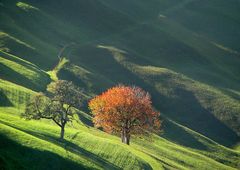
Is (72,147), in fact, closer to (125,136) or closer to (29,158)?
(29,158)

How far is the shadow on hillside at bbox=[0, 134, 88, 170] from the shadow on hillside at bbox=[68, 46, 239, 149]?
226 feet

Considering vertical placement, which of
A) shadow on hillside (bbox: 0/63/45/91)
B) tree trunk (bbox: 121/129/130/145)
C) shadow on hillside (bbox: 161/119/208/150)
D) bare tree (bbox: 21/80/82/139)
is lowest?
shadow on hillside (bbox: 161/119/208/150)

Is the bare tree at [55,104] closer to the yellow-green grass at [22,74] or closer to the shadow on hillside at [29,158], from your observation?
the shadow on hillside at [29,158]

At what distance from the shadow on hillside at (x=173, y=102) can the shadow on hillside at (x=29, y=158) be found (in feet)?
226

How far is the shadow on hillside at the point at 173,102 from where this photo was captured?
5379 inches

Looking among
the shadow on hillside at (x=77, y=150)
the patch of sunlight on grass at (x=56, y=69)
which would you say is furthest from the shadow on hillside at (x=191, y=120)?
the shadow on hillside at (x=77, y=150)

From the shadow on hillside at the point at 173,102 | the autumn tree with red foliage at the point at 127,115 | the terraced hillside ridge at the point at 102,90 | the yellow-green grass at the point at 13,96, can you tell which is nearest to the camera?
the terraced hillside ridge at the point at 102,90

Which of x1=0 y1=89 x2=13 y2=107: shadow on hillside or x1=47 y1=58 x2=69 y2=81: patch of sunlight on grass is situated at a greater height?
x1=47 y1=58 x2=69 y2=81: patch of sunlight on grass

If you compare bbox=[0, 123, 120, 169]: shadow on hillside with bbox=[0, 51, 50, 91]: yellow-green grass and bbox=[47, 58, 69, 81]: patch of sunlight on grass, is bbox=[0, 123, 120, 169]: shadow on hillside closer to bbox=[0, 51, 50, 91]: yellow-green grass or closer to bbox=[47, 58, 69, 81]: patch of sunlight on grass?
bbox=[0, 51, 50, 91]: yellow-green grass

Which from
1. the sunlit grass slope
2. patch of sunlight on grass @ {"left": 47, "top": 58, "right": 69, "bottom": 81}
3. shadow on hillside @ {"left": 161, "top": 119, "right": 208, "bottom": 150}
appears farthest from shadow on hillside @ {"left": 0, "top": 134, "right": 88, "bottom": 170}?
patch of sunlight on grass @ {"left": 47, "top": 58, "right": 69, "bottom": 81}

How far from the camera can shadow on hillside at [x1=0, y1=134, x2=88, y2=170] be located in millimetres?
53594

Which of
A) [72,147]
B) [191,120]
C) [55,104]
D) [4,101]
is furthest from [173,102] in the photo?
[72,147]

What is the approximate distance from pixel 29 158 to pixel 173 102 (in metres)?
102

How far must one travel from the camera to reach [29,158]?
57.0 meters
